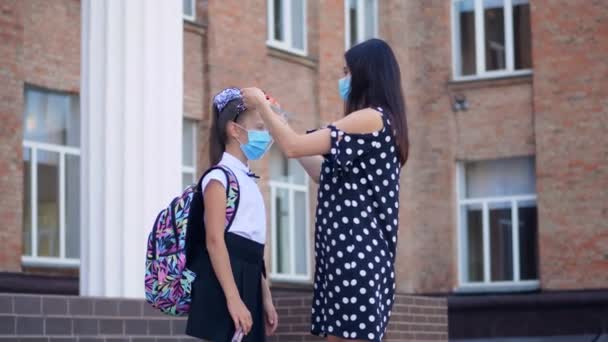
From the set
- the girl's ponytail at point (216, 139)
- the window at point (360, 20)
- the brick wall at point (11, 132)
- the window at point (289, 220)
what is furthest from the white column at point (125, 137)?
the window at point (360, 20)

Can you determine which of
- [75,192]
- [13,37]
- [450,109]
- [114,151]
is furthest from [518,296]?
[114,151]

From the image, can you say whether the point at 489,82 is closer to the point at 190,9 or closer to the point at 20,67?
the point at 190,9

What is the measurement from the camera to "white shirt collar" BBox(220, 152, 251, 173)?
6.31m

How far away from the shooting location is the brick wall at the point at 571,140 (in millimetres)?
24344

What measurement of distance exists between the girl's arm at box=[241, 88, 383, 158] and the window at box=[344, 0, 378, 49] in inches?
786

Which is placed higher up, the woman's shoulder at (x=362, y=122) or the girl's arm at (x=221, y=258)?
the woman's shoulder at (x=362, y=122)

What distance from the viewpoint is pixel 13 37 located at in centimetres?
1838

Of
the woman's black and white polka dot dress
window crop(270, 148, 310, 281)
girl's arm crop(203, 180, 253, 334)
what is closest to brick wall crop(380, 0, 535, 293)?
window crop(270, 148, 310, 281)

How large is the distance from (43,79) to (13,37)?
0.78 meters

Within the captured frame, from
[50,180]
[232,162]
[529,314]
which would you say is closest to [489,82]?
[529,314]

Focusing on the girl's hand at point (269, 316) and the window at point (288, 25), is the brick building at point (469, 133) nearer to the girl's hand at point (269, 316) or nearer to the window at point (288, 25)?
the window at point (288, 25)

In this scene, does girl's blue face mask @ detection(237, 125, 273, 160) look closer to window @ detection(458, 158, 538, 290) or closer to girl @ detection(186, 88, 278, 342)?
girl @ detection(186, 88, 278, 342)

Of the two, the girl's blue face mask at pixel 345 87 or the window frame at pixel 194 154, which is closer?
the girl's blue face mask at pixel 345 87

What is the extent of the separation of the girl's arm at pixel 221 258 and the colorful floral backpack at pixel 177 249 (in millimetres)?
122
